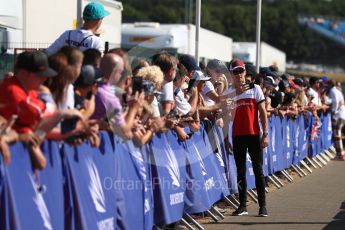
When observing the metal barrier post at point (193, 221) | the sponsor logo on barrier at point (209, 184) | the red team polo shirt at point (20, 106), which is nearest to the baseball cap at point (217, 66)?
the sponsor logo on barrier at point (209, 184)

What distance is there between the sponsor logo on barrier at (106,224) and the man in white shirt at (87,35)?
250cm

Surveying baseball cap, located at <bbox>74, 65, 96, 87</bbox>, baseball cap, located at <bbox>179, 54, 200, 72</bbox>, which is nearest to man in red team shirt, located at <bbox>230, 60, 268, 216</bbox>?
baseball cap, located at <bbox>179, 54, 200, 72</bbox>

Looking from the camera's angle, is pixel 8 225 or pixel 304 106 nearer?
pixel 8 225

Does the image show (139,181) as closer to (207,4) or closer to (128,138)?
(128,138)

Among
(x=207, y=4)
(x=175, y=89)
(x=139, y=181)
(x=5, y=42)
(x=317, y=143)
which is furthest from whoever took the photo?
(x=207, y=4)

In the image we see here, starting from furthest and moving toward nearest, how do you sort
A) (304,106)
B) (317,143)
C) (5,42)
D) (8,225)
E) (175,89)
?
(317,143) → (304,106) → (5,42) → (175,89) → (8,225)

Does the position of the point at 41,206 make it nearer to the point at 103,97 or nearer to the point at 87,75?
the point at 87,75

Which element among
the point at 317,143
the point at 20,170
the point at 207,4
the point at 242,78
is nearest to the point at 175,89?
the point at 242,78

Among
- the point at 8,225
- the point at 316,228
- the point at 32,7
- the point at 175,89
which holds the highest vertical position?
the point at 32,7

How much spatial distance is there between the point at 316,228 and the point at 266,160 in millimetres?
4973

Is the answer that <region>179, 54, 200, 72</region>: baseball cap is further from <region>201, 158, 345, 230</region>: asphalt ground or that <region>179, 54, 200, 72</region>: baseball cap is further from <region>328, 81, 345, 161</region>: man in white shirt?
<region>328, 81, 345, 161</region>: man in white shirt

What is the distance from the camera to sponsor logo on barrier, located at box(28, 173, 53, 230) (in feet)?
24.2

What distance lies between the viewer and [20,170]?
7.17m

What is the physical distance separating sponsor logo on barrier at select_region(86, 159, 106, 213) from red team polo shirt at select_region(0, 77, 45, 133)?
112cm
